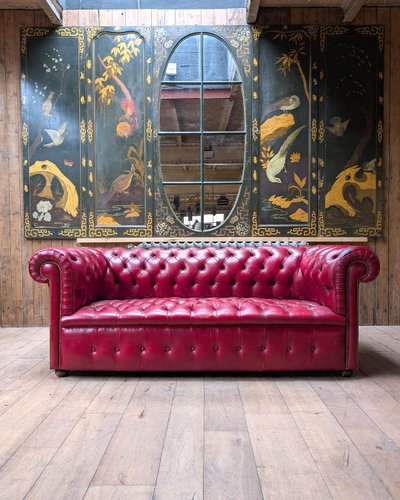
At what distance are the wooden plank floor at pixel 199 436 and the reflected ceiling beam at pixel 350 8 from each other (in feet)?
10.9

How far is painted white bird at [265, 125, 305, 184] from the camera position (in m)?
4.45

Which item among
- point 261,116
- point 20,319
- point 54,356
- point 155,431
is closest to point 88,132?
point 261,116

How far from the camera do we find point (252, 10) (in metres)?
4.21

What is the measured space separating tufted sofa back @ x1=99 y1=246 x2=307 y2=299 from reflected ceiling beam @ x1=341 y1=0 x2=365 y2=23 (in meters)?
2.45

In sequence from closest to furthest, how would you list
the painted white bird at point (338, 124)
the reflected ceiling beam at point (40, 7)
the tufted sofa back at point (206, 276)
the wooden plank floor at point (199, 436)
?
the wooden plank floor at point (199, 436)
the tufted sofa back at point (206, 276)
the reflected ceiling beam at point (40, 7)
the painted white bird at point (338, 124)

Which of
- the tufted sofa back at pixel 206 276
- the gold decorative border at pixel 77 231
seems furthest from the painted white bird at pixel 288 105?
the gold decorative border at pixel 77 231

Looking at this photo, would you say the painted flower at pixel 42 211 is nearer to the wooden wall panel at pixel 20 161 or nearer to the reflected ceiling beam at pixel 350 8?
the wooden wall panel at pixel 20 161

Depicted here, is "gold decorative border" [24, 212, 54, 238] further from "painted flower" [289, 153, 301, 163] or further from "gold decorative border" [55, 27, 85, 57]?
"painted flower" [289, 153, 301, 163]

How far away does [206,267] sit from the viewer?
3.50 m

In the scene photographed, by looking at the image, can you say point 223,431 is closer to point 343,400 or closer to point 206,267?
point 343,400

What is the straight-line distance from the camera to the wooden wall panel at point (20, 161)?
4461mm

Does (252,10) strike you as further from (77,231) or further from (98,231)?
(77,231)

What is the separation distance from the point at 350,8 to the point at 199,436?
13.7 ft

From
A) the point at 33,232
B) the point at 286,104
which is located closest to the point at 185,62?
the point at 286,104
